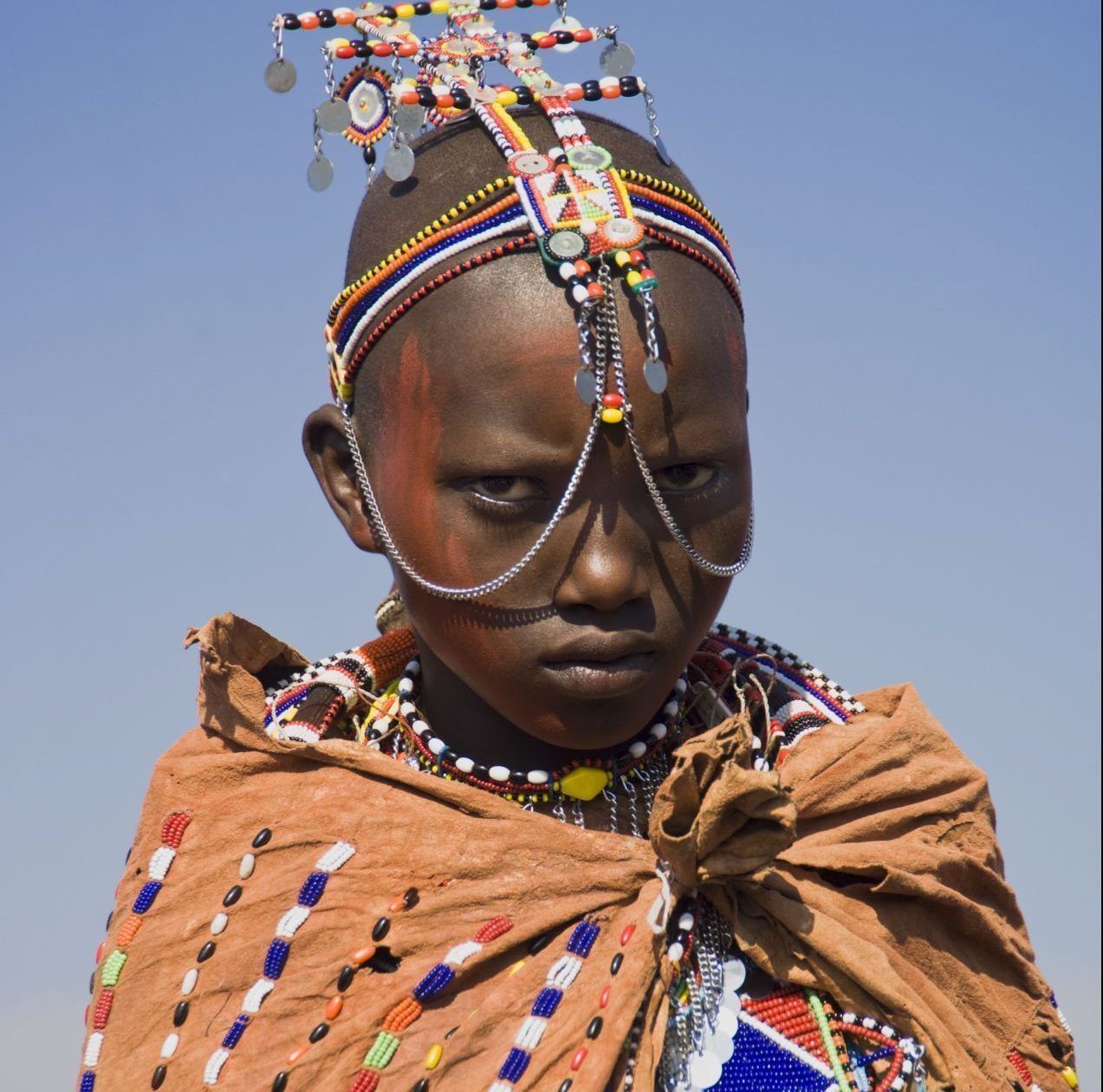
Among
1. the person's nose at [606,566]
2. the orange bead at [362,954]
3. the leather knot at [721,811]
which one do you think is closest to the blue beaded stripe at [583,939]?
the leather knot at [721,811]

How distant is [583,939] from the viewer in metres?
3.84

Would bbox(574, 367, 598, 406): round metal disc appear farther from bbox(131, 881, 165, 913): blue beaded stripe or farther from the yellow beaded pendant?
bbox(131, 881, 165, 913): blue beaded stripe

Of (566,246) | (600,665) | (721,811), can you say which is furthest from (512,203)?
(721,811)

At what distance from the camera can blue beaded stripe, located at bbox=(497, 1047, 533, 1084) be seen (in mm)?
3662

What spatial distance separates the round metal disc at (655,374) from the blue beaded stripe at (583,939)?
3.17 feet

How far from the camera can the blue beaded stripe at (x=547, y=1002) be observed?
3.74 meters

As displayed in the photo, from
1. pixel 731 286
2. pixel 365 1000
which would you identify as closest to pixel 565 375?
pixel 731 286

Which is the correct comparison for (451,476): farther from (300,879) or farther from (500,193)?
(300,879)

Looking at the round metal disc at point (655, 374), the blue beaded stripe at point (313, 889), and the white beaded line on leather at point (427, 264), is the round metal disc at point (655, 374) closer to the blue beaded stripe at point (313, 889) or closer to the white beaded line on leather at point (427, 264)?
the white beaded line on leather at point (427, 264)

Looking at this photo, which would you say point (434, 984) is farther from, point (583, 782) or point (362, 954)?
point (583, 782)

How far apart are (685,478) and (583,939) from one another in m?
0.86

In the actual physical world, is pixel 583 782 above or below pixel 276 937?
above

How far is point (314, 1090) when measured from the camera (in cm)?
375

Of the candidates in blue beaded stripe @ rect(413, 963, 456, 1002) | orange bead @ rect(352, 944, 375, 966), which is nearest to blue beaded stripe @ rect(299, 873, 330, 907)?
orange bead @ rect(352, 944, 375, 966)
